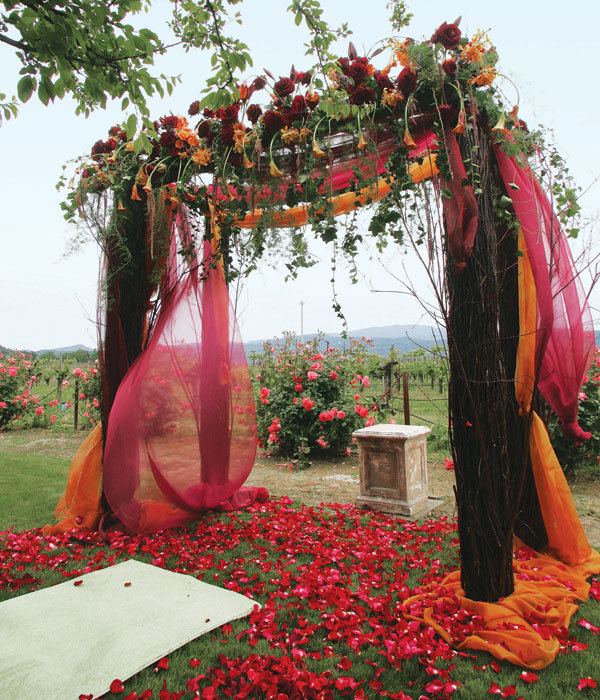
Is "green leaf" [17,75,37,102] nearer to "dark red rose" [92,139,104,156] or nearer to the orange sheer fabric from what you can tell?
"dark red rose" [92,139,104,156]

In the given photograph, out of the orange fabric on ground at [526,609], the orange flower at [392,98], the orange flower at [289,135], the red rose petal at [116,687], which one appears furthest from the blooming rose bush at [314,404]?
the red rose petal at [116,687]

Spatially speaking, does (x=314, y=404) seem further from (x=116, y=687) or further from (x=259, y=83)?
(x=116, y=687)

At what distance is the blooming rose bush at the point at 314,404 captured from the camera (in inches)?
223

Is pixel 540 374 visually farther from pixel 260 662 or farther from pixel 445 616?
pixel 260 662

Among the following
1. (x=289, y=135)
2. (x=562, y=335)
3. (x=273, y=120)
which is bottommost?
(x=562, y=335)

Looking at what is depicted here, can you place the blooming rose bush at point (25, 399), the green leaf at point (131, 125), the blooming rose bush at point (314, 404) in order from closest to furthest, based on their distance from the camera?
the green leaf at point (131, 125), the blooming rose bush at point (314, 404), the blooming rose bush at point (25, 399)

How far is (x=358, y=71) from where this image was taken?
2.33 m

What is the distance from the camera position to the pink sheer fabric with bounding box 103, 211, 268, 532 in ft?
10.6

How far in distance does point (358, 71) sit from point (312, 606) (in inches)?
104

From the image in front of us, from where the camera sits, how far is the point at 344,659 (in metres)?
1.79

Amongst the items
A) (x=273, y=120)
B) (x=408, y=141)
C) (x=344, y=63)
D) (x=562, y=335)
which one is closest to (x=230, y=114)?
(x=273, y=120)

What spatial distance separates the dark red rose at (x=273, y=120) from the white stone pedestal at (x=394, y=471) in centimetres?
238

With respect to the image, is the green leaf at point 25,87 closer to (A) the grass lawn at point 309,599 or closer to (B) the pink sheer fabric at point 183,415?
(B) the pink sheer fabric at point 183,415

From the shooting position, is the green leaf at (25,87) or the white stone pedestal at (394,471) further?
the white stone pedestal at (394,471)
